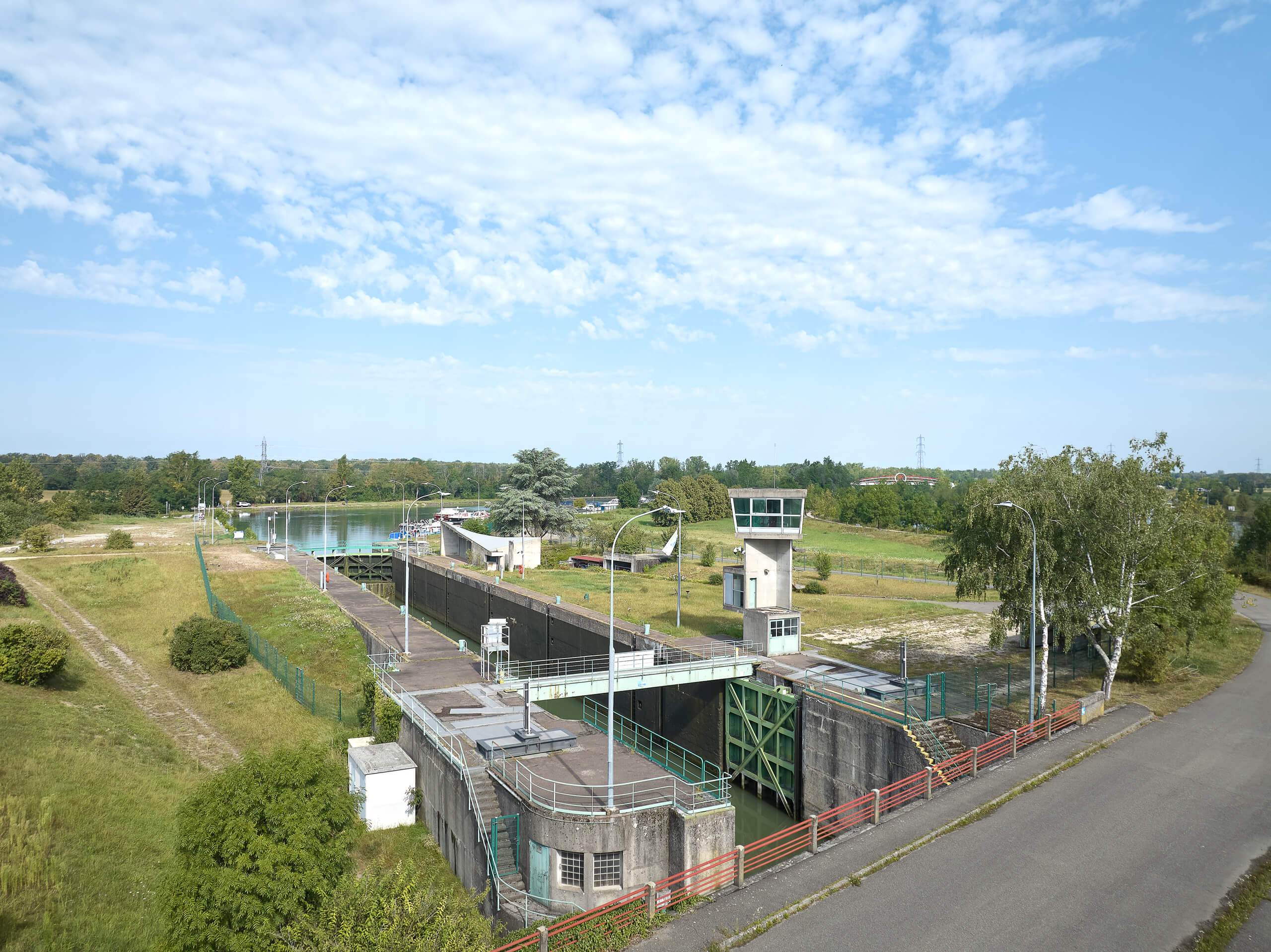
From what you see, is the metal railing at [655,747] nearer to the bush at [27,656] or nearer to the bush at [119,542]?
the bush at [27,656]

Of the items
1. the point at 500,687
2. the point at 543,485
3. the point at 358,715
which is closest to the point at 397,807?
the point at 500,687

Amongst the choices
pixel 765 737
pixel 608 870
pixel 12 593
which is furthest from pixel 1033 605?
pixel 12 593

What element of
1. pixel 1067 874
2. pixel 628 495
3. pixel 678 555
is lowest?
pixel 1067 874

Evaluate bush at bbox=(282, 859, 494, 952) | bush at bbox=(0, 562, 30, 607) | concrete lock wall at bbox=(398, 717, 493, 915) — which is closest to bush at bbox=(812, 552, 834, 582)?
concrete lock wall at bbox=(398, 717, 493, 915)

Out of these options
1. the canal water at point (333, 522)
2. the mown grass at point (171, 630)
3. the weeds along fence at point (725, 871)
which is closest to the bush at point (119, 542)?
the mown grass at point (171, 630)

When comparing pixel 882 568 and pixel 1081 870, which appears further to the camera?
pixel 882 568

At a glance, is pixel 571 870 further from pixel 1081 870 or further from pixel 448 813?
pixel 1081 870

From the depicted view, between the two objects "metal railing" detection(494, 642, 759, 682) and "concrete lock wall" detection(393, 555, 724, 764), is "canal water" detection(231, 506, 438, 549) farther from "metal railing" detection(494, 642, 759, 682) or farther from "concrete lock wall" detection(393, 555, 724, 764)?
"metal railing" detection(494, 642, 759, 682)
